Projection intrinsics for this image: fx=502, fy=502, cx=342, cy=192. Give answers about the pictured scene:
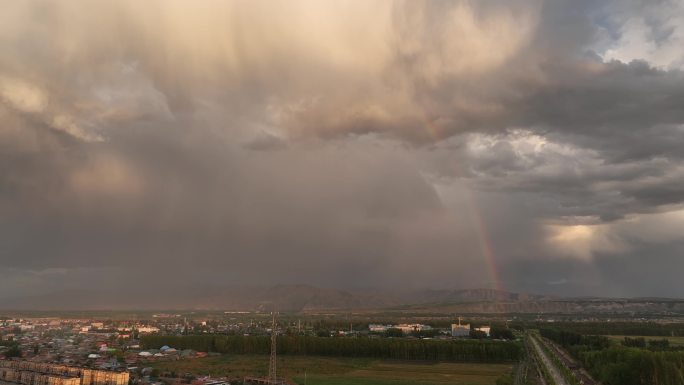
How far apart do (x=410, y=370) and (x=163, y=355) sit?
4208 cm

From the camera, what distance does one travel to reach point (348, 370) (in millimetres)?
67688

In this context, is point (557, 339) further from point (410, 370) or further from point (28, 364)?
point (28, 364)

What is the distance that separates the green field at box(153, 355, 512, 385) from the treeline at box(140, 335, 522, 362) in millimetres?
4460

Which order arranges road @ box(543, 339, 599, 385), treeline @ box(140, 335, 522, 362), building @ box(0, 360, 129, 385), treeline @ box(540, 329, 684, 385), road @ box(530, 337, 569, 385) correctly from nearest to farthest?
1. treeline @ box(540, 329, 684, 385)
2. building @ box(0, 360, 129, 385)
3. road @ box(530, 337, 569, 385)
4. road @ box(543, 339, 599, 385)
5. treeline @ box(140, 335, 522, 362)

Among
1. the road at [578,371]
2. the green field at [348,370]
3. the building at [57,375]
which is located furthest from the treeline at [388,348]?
the building at [57,375]

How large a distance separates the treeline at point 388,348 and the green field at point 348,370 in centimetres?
446

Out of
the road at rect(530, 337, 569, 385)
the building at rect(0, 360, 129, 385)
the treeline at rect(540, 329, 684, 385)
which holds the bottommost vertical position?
the road at rect(530, 337, 569, 385)

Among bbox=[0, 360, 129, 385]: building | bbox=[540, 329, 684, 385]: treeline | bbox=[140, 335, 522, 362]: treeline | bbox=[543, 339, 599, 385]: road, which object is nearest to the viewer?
bbox=[540, 329, 684, 385]: treeline

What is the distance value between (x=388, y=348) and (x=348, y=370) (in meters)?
18.8

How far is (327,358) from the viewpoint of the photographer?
81750 millimetres

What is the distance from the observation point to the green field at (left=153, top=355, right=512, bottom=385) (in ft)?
190

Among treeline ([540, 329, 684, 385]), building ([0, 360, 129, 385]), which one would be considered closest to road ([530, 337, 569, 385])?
treeline ([540, 329, 684, 385])

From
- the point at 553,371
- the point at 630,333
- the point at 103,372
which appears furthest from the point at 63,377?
the point at 630,333

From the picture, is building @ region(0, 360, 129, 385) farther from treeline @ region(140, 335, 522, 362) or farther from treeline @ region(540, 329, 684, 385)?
treeline @ region(540, 329, 684, 385)
